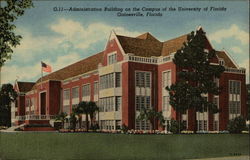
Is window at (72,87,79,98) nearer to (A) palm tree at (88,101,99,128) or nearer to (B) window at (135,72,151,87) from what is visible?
(A) palm tree at (88,101,99,128)

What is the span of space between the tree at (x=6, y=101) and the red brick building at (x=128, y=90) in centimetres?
330

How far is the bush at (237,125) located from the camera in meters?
29.6

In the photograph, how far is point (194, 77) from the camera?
2847 cm

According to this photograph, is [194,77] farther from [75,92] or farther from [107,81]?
[75,92]

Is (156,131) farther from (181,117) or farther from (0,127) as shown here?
Answer: (0,127)

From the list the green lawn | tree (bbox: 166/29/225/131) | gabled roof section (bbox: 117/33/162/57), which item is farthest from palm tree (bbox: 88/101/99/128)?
the green lawn

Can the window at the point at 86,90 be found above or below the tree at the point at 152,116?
above

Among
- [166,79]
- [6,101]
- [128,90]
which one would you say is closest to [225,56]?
[166,79]

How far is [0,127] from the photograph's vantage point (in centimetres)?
2425

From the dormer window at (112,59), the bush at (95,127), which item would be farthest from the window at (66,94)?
the dormer window at (112,59)

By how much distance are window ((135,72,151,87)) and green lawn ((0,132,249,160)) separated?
24.7 ft

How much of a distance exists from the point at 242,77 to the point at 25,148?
64.2ft

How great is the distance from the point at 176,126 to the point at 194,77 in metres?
3.88

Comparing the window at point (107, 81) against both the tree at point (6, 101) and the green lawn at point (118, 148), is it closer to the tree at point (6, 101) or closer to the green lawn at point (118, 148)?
the green lawn at point (118, 148)
